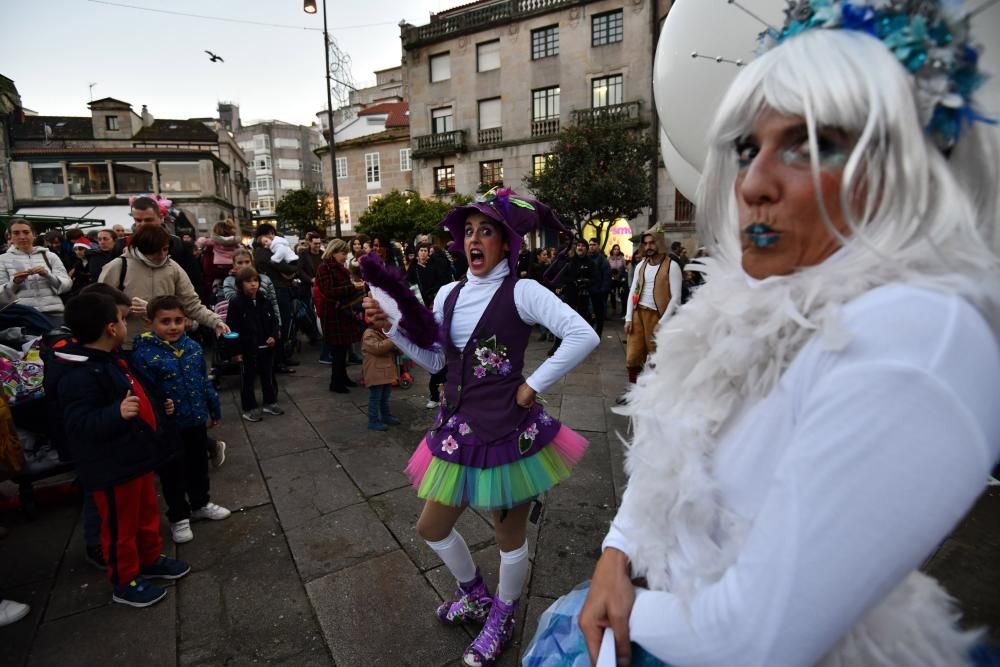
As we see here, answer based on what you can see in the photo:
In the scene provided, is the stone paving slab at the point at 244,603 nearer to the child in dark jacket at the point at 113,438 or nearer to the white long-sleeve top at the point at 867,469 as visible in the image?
the child in dark jacket at the point at 113,438

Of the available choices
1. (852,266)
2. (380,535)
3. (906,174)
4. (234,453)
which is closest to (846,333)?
(852,266)

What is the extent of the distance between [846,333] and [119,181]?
45.5 metres

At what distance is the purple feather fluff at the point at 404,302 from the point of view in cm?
238

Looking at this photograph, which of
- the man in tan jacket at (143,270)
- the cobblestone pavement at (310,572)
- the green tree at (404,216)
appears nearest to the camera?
the cobblestone pavement at (310,572)

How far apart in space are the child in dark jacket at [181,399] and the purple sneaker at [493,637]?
216 cm

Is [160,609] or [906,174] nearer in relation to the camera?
[906,174]

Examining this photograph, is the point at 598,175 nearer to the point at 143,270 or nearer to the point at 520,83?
the point at 520,83

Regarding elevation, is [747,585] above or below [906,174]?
below

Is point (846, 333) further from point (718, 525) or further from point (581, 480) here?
point (581, 480)

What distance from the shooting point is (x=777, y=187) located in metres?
0.79

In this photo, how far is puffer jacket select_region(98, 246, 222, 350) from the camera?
3951mm

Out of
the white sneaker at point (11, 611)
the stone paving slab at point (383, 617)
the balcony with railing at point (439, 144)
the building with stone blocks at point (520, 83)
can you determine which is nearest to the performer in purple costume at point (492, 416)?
the stone paving slab at point (383, 617)

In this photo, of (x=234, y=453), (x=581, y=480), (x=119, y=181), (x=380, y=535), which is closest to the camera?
(x=380, y=535)

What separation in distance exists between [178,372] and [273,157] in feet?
205
